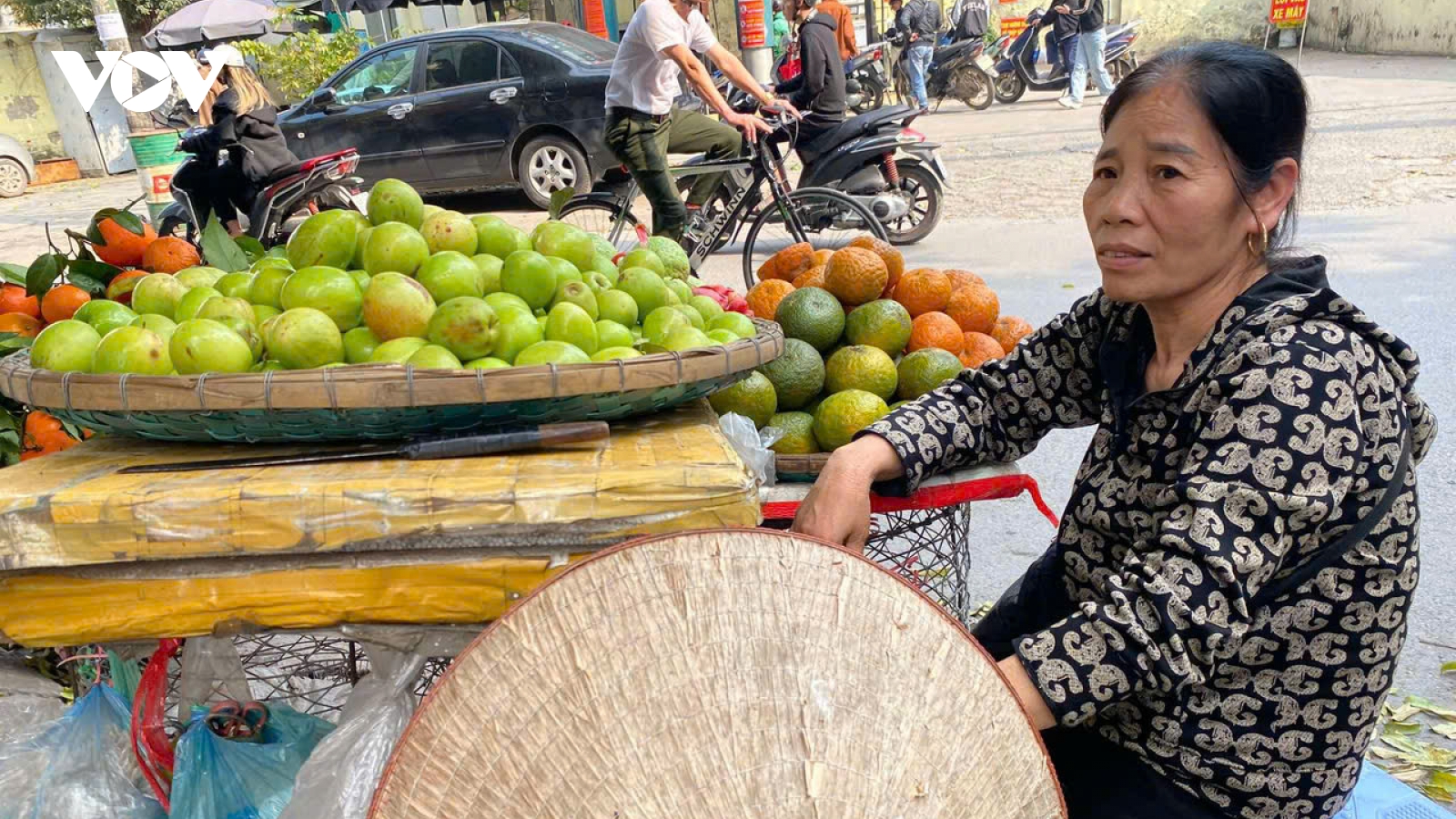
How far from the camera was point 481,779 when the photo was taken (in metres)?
0.94

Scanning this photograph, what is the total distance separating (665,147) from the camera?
18.5 ft

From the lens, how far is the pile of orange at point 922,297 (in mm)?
2295

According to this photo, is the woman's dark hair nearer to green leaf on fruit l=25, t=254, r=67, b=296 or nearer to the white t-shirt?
green leaf on fruit l=25, t=254, r=67, b=296

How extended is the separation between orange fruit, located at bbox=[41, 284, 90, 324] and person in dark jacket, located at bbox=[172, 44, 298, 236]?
14.8 ft

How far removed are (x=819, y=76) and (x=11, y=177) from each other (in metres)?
11.6

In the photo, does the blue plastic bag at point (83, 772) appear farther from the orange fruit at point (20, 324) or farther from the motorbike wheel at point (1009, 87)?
the motorbike wheel at point (1009, 87)

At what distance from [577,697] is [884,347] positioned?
4.68ft

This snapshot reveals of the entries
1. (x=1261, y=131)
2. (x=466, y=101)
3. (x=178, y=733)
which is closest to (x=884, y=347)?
(x=1261, y=131)

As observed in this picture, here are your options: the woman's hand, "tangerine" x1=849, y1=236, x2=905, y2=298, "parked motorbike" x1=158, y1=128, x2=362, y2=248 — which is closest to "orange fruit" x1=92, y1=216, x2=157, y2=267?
"tangerine" x1=849, y1=236, x2=905, y2=298

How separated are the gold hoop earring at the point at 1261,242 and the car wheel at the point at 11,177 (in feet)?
50.9

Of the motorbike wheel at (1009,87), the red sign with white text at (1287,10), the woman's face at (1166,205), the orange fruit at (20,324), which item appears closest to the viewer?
the woman's face at (1166,205)

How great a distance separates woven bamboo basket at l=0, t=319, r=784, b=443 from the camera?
129 centimetres

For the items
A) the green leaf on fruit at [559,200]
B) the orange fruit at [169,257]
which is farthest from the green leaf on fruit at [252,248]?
the green leaf on fruit at [559,200]

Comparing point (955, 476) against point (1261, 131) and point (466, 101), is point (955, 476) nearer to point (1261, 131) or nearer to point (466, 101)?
point (1261, 131)
